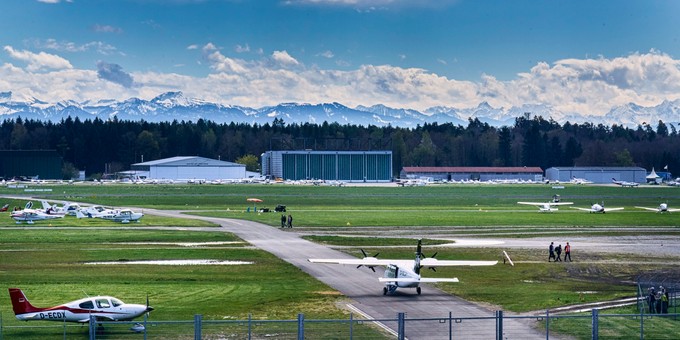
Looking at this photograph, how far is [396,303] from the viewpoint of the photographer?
51250 mm

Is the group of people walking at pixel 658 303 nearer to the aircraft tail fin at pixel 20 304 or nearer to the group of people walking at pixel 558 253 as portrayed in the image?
the group of people walking at pixel 558 253

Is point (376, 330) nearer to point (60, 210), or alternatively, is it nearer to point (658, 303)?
point (658, 303)

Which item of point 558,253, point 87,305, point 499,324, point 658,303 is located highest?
point 499,324

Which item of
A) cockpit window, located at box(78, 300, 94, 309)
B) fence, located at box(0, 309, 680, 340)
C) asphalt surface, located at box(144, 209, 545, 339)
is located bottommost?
asphalt surface, located at box(144, 209, 545, 339)

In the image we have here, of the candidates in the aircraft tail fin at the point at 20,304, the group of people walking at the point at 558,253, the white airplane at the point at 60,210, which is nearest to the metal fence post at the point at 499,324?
the aircraft tail fin at the point at 20,304

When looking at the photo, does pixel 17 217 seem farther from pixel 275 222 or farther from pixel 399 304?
pixel 399 304

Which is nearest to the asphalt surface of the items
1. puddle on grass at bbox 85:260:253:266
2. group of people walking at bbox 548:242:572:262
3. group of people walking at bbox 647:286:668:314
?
puddle on grass at bbox 85:260:253:266

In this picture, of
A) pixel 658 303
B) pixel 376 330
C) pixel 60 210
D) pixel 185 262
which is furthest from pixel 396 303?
pixel 60 210

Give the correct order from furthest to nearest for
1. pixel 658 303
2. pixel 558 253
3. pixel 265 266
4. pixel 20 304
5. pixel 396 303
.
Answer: pixel 558 253 → pixel 265 266 → pixel 396 303 → pixel 658 303 → pixel 20 304

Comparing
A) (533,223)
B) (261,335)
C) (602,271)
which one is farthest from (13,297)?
(533,223)

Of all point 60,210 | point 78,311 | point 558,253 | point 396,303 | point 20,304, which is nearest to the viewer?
point 20,304

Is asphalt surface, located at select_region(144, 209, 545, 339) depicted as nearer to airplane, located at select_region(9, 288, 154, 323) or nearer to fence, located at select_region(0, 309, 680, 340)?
fence, located at select_region(0, 309, 680, 340)

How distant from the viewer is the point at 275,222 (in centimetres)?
12069

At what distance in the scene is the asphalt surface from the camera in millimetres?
40062
